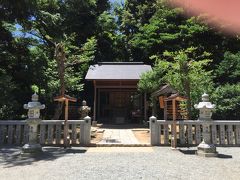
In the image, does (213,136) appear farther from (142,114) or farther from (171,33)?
(171,33)

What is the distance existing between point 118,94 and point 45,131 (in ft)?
31.2

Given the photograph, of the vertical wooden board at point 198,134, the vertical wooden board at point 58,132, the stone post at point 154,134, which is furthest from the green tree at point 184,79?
the vertical wooden board at point 58,132

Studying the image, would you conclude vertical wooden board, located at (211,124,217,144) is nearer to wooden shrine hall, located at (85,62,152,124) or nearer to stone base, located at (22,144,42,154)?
stone base, located at (22,144,42,154)

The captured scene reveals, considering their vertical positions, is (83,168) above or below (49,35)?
below

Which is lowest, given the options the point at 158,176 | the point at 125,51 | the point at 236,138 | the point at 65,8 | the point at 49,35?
the point at 158,176

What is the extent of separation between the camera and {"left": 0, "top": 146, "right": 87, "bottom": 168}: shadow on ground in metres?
7.13

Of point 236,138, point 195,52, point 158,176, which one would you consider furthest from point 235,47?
point 158,176

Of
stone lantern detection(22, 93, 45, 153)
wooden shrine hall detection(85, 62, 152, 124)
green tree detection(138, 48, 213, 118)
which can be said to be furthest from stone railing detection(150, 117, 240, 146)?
wooden shrine hall detection(85, 62, 152, 124)

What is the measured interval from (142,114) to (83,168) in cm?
1219

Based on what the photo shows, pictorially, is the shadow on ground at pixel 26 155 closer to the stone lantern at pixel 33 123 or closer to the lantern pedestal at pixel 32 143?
the lantern pedestal at pixel 32 143

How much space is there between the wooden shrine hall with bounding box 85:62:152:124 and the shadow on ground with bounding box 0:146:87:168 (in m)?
8.38

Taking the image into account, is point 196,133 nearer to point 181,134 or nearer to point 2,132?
point 181,134

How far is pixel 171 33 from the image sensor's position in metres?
22.4

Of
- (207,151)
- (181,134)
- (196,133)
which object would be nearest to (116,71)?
(181,134)
